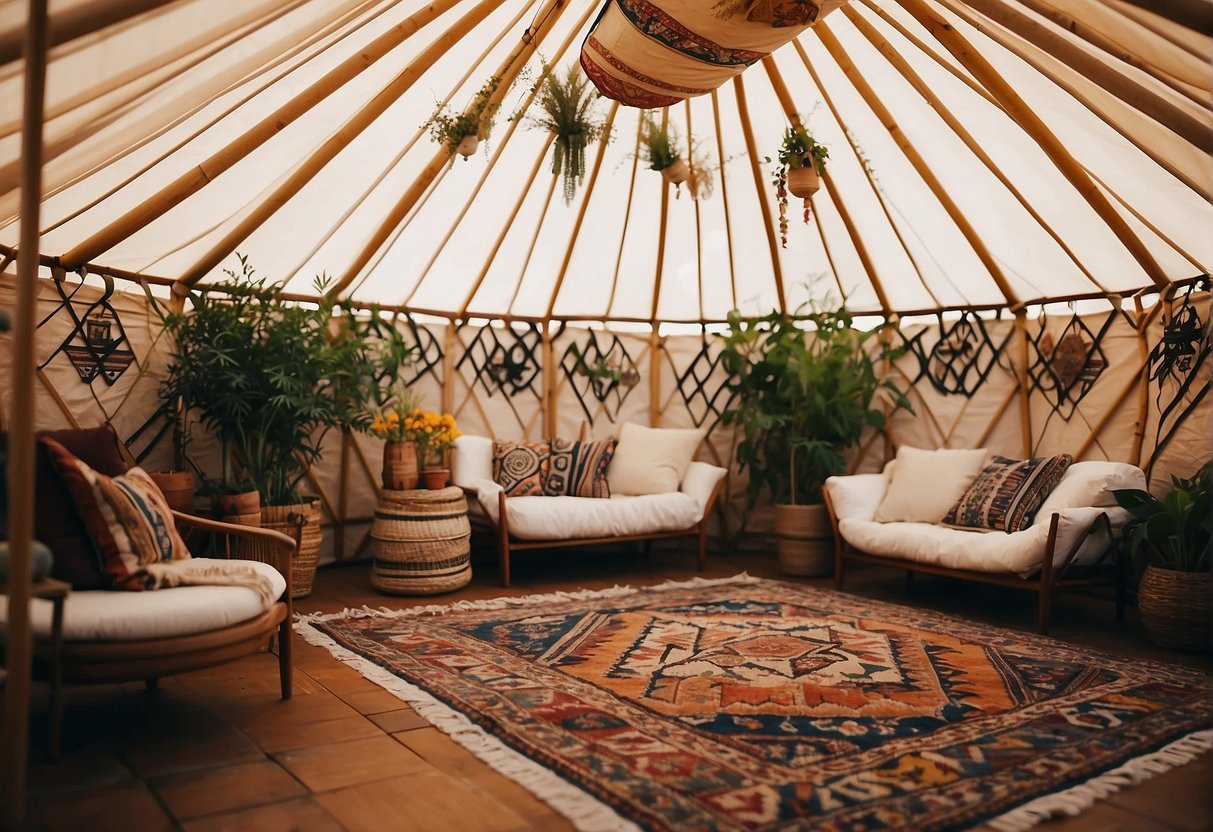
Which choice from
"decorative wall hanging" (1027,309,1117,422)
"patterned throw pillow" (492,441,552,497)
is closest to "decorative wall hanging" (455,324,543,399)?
"patterned throw pillow" (492,441,552,497)

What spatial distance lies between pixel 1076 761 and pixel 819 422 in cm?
309

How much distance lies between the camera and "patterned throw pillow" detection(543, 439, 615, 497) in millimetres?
5043

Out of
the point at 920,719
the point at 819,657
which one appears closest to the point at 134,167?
the point at 819,657

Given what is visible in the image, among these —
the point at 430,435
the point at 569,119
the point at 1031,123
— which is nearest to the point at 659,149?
the point at 569,119

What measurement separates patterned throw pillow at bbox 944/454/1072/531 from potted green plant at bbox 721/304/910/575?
2.79 ft

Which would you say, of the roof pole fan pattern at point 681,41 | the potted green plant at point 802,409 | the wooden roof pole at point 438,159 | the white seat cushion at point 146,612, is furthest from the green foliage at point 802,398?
the white seat cushion at point 146,612

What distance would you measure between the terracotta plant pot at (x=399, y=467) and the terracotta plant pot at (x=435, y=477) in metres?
0.07

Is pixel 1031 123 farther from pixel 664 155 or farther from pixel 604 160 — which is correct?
pixel 604 160

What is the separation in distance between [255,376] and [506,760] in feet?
8.48

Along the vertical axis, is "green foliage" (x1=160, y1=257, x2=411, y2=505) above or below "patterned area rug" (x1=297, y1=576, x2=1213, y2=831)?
above

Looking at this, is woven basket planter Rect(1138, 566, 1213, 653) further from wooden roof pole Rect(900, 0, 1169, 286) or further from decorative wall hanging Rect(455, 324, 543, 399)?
decorative wall hanging Rect(455, 324, 543, 399)

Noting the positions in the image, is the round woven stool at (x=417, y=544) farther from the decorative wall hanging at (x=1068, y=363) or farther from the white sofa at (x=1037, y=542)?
the decorative wall hanging at (x=1068, y=363)

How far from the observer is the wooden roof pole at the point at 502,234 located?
4211 mm

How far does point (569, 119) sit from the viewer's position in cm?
346
